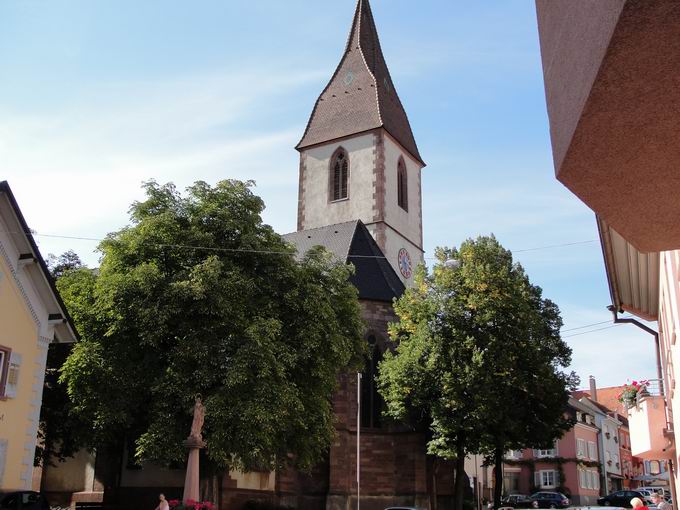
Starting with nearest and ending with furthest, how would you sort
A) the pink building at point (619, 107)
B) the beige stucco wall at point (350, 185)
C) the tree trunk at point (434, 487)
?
the pink building at point (619, 107) → the tree trunk at point (434, 487) → the beige stucco wall at point (350, 185)

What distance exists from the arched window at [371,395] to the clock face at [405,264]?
10950 millimetres

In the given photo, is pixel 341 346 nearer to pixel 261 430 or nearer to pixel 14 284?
pixel 261 430

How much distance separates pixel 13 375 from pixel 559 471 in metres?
47.0

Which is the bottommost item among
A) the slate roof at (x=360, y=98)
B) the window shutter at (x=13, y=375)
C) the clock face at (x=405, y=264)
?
the window shutter at (x=13, y=375)

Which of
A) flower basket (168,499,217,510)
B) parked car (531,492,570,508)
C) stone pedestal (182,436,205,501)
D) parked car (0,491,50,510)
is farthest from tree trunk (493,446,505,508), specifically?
parked car (0,491,50,510)

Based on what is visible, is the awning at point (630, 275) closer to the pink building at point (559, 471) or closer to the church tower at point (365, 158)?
the church tower at point (365, 158)

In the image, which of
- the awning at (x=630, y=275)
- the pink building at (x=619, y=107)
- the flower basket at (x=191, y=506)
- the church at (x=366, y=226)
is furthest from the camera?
the church at (x=366, y=226)

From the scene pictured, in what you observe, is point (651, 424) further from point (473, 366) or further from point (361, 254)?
point (361, 254)

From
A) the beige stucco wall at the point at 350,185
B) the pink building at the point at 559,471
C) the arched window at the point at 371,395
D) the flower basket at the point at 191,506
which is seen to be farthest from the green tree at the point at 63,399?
the pink building at the point at 559,471

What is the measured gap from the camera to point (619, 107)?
309 cm

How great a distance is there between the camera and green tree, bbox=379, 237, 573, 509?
30.5m

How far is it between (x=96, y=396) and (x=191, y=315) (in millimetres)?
3512

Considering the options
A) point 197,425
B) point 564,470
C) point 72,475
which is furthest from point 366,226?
point 197,425

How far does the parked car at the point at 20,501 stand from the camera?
16.5m
